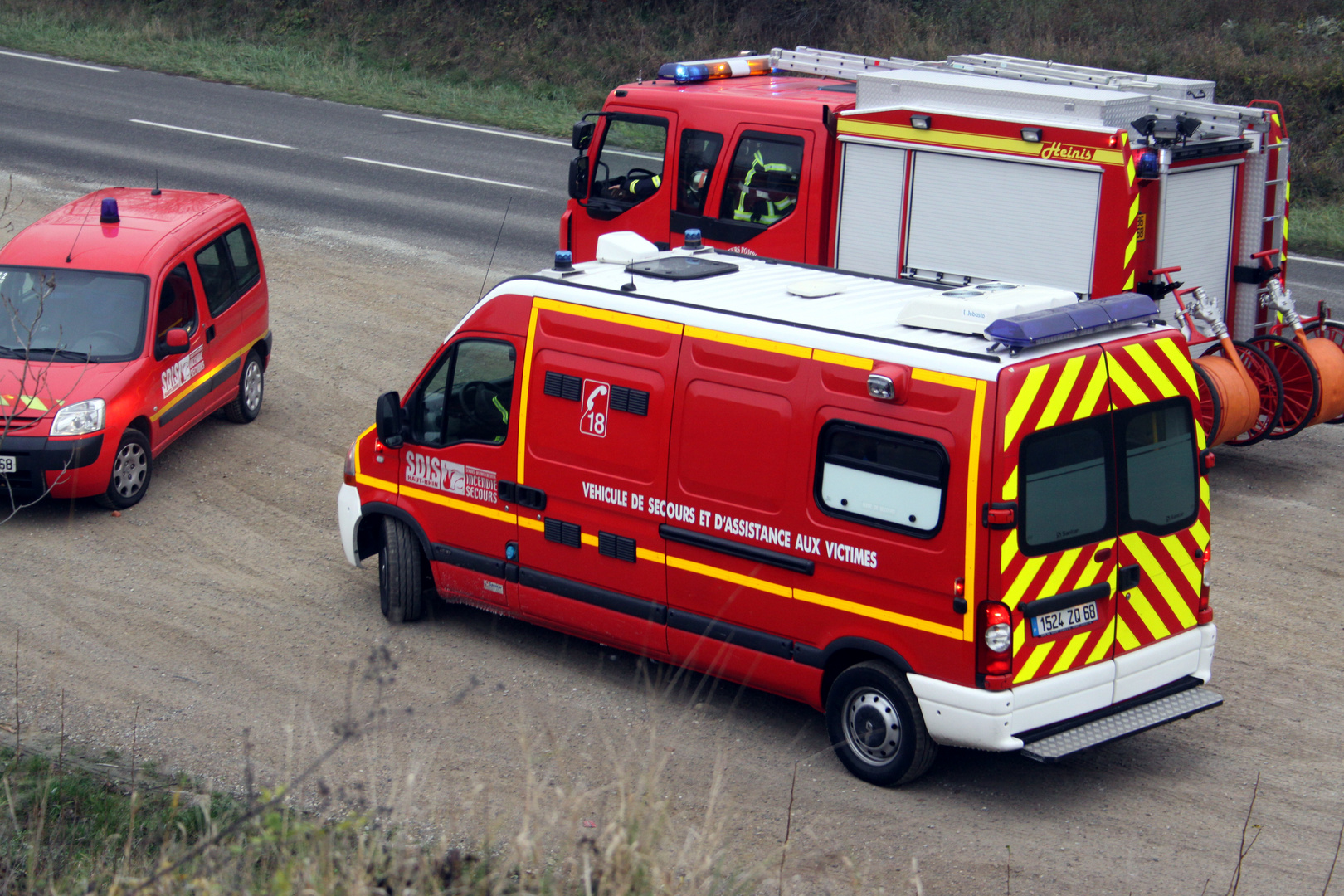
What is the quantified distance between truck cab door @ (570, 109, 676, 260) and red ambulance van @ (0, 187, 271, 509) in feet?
10.0

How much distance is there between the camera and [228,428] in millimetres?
12258

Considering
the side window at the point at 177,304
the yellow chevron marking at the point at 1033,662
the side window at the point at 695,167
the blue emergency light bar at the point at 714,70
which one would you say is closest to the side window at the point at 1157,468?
the yellow chevron marking at the point at 1033,662

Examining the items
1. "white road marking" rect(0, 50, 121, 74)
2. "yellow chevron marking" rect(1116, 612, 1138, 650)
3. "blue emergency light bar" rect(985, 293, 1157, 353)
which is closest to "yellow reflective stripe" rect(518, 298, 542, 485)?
"blue emergency light bar" rect(985, 293, 1157, 353)

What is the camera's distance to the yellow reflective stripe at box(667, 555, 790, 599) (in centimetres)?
709

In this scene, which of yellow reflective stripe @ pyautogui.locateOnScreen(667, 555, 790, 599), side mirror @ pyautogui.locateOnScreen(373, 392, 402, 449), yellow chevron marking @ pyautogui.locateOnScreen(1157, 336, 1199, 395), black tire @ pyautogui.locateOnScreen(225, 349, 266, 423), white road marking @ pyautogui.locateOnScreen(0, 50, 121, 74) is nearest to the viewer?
yellow chevron marking @ pyautogui.locateOnScreen(1157, 336, 1199, 395)

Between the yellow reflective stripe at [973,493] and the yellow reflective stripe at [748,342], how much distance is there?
0.94 m

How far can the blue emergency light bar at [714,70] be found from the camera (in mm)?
12914

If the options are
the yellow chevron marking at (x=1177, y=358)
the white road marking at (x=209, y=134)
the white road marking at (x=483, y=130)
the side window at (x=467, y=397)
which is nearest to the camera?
the yellow chevron marking at (x=1177, y=358)

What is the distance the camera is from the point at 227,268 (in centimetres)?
1205

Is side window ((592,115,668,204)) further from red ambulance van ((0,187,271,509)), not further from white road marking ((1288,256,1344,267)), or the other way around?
white road marking ((1288,256,1344,267))

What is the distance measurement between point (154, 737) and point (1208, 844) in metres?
5.14

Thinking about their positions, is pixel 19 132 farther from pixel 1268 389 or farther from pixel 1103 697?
pixel 1103 697

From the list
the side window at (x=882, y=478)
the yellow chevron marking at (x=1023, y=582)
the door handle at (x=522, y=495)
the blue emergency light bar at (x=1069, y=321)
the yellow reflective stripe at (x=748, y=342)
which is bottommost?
the door handle at (x=522, y=495)

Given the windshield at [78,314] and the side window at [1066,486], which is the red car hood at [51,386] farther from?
the side window at [1066,486]
